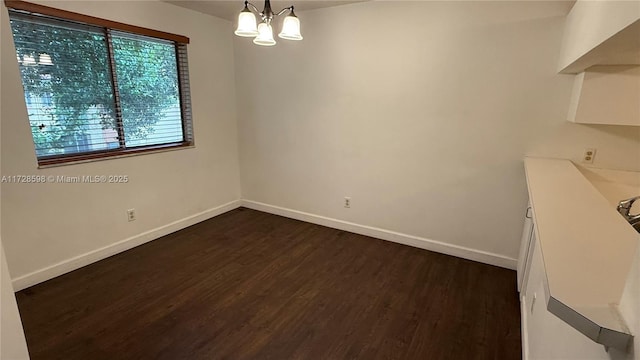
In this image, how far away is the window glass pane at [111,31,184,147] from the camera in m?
3.08

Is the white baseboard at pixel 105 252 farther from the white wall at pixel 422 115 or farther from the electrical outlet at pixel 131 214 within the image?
the white wall at pixel 422 115

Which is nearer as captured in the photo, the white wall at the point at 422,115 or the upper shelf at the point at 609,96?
the upper shelf at the point at 609,96

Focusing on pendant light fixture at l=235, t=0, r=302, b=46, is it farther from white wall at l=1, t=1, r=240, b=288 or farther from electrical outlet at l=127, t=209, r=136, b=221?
electrical outlet at l=127, t=209, r=136, b=221

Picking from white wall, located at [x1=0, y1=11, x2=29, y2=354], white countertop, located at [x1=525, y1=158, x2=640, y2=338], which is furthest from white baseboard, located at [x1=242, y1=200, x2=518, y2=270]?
white wall, located at [x1=0, y1=11, x2=29, y2=354]

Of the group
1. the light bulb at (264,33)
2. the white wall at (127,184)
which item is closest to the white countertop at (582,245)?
the light bulb at (264,33)

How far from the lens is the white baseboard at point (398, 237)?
3002 mm

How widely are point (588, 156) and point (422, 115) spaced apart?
1.32 m

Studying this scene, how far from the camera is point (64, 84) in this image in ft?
8.58

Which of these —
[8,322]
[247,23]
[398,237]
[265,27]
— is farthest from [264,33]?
[398,237]

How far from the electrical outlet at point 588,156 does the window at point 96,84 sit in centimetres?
384

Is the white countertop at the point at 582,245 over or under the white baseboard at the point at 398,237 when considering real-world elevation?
over

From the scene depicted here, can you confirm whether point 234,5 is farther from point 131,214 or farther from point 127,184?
point 131,214

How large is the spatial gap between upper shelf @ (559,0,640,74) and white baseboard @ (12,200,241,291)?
12.5 ft

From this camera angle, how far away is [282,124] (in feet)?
12.9
